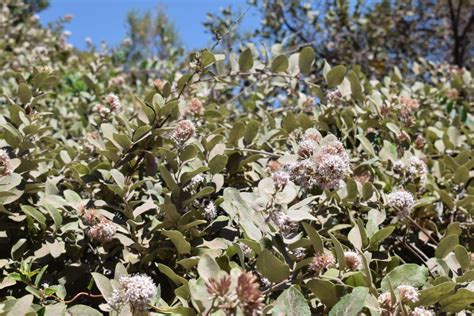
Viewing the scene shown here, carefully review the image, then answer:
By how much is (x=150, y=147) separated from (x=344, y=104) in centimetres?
89

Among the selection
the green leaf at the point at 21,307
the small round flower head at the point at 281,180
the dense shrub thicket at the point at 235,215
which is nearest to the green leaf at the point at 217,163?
the dense shrub thicket at the point at 235,215

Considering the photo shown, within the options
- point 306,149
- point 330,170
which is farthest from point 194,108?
point 330,170

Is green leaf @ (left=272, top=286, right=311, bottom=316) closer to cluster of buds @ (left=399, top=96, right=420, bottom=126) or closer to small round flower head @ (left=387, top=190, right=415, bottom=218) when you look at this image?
small round flower head @ (left=387, top=190, right=415, bottom=218)

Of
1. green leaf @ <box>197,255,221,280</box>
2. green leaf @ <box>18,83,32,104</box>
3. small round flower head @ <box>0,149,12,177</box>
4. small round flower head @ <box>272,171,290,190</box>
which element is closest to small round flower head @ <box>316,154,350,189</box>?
small round flower head @ <box>272,171,290,190</box>

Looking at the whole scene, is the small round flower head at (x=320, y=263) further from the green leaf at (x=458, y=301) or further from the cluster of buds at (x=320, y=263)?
the green leaf at (x=458, y=301)

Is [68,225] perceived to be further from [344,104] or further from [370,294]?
[344,104]

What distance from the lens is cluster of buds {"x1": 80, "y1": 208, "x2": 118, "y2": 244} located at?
1249mm

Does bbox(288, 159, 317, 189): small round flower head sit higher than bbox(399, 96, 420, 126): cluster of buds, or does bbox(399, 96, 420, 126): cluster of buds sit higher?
bbox(399, 96, 420, 126): cluster of buds

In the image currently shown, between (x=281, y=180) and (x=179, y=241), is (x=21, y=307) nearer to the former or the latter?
(x=179, y=241)

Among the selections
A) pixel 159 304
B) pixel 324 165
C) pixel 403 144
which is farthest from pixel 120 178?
pixel 403 144

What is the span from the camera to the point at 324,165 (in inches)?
49.1

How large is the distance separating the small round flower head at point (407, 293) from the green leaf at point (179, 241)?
456mm

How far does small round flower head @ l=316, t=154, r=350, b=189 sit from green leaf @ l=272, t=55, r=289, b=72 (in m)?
0.76

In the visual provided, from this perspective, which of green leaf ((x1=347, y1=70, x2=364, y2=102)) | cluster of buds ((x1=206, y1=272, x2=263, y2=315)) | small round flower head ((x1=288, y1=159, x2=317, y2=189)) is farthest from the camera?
green leaf ((x1=347, y1=70, x2=364, y2=102))
